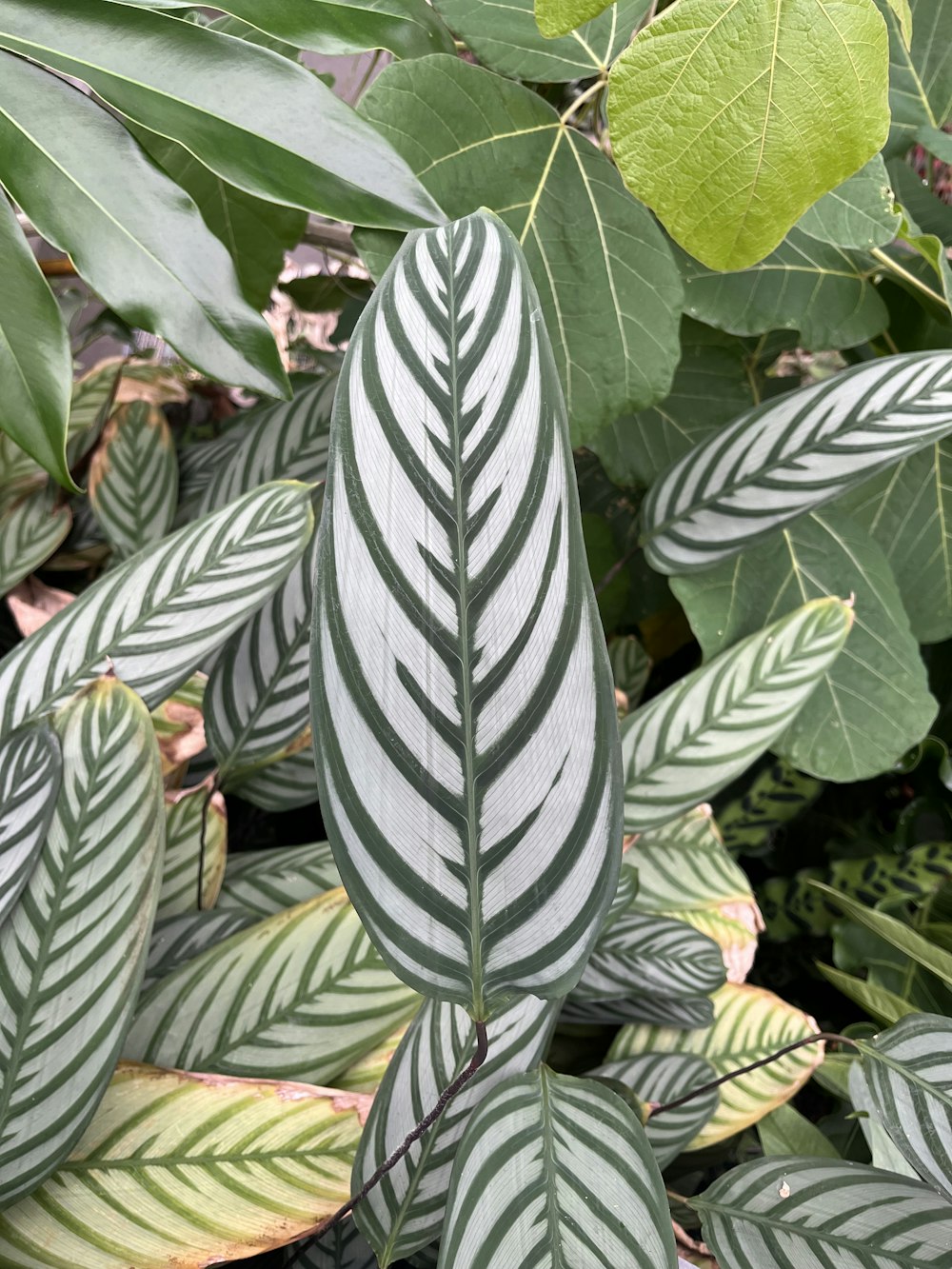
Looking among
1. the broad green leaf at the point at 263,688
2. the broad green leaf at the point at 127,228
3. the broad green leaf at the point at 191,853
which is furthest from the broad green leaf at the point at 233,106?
the broad green leaf at the point at 191,853

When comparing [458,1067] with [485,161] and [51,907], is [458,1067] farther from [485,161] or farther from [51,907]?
[485,161]

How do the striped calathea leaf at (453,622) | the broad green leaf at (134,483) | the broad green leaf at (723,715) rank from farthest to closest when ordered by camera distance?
the broad green leaf at (134,483) < the broad green leaf at (723,715) < the striped calathea leaf at (453,622)

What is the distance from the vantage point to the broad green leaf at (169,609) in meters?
0.60

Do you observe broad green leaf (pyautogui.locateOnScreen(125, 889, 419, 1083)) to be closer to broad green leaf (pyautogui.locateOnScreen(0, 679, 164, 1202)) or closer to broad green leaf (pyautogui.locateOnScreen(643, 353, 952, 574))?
broad green leaf (pyautogui.locateOnScreen(0, 679, 164, 1202))

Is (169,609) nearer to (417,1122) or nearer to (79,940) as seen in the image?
(79,940)

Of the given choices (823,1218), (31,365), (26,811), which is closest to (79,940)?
(26,811)

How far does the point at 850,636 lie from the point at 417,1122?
611 millimetres

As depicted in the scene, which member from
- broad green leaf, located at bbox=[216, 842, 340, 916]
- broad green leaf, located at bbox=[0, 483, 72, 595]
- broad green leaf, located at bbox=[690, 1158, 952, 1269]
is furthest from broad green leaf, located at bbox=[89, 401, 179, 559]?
broad green leaf, located at bbox=[690, 1158, 952, 1269]

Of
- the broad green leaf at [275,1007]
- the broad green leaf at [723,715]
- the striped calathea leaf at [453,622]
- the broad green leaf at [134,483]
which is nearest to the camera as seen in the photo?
the striped calathea leaf at [453,622]

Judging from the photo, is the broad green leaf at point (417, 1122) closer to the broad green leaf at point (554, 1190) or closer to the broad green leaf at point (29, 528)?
the broad green leaf at point (554, 1190)

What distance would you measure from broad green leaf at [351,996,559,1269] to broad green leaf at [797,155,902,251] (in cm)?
59

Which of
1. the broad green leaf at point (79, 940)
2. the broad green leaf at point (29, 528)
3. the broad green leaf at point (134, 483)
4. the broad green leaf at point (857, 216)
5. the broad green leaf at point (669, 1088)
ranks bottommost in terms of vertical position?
the broad green leaf at point (29, 528)

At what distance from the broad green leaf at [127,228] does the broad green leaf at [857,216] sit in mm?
430

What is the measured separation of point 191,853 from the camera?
27.7 inches
